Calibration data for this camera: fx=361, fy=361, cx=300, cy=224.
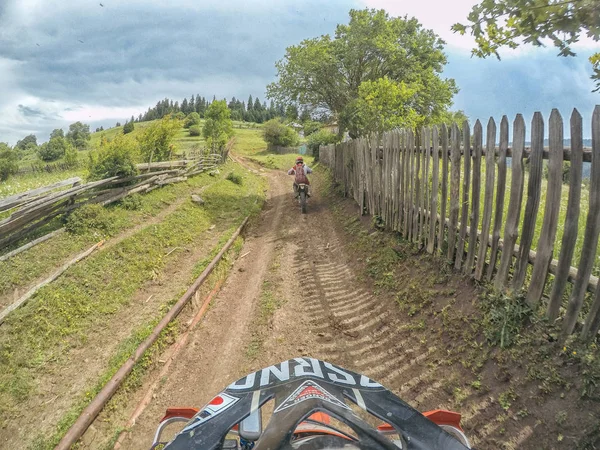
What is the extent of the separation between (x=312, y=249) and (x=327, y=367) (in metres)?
7.39

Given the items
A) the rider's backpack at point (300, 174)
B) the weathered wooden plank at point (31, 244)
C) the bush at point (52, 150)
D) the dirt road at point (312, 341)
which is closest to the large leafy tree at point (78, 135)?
the bush at point (52, 150)

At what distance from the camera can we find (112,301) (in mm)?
6992

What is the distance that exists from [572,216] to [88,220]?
10.0m

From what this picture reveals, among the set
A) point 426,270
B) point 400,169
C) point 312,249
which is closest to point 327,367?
point 426,270

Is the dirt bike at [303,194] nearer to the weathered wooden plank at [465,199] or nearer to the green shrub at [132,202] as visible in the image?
the green shrub at [132,202]

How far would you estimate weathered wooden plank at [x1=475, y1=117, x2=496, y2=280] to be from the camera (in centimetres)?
438

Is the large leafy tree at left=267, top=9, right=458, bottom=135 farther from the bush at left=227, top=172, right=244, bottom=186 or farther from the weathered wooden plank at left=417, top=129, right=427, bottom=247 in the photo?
the weathered wooden plank at left=417, top=129, right=427, bottom=247

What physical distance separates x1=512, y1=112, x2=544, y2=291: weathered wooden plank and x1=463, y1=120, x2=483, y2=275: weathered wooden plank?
2.79 feet

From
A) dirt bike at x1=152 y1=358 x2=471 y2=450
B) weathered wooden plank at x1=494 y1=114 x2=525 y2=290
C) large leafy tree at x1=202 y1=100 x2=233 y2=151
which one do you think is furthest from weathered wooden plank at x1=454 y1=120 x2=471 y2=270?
large leafy tree at x1=202 y1=100 x2=233 y2=151

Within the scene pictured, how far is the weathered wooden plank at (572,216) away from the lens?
3.26 m

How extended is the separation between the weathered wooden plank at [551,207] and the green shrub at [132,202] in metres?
11.1

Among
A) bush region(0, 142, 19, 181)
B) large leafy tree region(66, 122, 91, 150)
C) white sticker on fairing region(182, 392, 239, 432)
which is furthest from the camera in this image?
large leafy tree region(66, 122, 91, 150)

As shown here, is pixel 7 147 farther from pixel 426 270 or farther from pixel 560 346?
pixel 560 346

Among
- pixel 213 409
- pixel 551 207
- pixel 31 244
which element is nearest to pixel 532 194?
pixel 551 207
